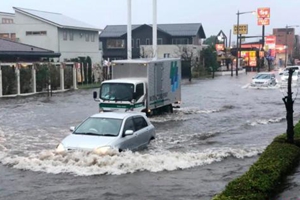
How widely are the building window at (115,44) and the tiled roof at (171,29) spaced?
0.98 metres

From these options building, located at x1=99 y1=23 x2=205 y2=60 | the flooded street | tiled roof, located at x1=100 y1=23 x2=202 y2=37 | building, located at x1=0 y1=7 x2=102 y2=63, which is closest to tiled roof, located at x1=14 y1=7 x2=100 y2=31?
building, located at x1=0 y1=7 x2=102 y2=63

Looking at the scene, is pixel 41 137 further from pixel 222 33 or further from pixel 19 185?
pixel 222 33

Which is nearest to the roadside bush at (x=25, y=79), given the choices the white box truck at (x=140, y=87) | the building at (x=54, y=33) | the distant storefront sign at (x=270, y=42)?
Result: the building at (x=54, y=33)

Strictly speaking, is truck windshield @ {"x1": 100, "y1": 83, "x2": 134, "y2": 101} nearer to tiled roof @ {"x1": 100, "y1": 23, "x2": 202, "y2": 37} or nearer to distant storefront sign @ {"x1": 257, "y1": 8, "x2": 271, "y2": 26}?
tiled roof @ {"x1": 100, "y1": 23, "x2": 202, "y2": 37}

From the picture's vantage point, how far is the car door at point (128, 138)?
1495cm

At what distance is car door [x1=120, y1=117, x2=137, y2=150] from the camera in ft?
49.1

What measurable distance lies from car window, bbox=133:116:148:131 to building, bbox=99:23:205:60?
6157 cm

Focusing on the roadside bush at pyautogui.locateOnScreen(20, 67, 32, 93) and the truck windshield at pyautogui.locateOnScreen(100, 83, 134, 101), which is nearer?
the truck windshield at pyautogui.locateOnScreen(100, 83, 134, 101)

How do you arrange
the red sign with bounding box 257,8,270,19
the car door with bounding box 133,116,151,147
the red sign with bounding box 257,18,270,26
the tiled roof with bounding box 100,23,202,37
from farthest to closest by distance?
the red sign with bounding box 257,8,270,19, the red sign with bounding box 257,18,270,26, the tiled roof with bounding box 100,23,202,37, the car door with bounding box 133,116,151,147

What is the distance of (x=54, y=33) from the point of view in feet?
190

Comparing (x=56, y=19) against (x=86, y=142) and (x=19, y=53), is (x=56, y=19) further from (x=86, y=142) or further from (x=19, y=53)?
(x=86, y=142)

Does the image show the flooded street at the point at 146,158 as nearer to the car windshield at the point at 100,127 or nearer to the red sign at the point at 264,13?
the car windshield at the point at 100,127

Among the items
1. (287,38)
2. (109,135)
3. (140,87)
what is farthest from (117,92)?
(287,38)

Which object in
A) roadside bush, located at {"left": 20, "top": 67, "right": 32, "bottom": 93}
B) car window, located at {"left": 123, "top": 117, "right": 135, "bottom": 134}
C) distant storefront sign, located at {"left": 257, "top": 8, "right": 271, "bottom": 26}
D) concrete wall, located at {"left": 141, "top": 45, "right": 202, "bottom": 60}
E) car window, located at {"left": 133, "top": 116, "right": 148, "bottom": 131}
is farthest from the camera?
distant storefront sign, located at {"left": 257, "top": 8, "right": 271, "bottom": 26}
